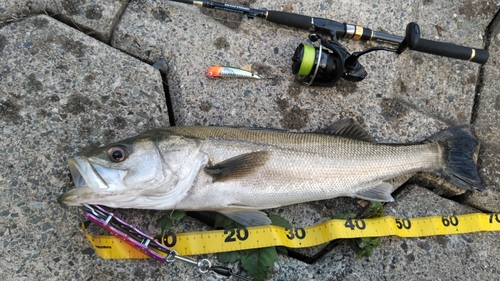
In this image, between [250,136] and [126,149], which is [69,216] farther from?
[250,136]

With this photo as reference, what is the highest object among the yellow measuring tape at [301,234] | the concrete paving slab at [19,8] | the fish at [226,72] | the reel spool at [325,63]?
the reel spool at [325,63]

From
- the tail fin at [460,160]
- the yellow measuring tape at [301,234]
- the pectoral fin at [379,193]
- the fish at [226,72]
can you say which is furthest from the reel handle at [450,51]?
the fish at [226,72]

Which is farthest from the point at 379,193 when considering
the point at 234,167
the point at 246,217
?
the point at 234,167

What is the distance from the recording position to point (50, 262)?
8.20 feet

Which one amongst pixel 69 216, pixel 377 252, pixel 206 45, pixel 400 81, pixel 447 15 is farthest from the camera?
pixel 447 15

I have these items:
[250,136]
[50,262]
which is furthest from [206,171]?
[50,262]

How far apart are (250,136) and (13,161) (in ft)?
5.69

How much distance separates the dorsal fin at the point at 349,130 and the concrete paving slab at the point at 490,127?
4.01ft

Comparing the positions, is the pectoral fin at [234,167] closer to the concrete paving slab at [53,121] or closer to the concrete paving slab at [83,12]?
the concrete paving slab at [53,121]

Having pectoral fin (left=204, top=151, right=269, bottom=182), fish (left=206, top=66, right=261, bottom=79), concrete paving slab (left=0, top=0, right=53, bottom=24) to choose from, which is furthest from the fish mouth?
concrete paving slab (left=0, top=0, right=53, bottom=24)

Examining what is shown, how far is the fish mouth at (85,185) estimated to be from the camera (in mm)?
2270

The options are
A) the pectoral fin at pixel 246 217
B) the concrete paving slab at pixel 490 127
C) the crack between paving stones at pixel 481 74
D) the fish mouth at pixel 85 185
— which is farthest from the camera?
the crack between paving stones at pixel 481 74

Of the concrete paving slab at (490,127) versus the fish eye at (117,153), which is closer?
the fish eye at (117,153)

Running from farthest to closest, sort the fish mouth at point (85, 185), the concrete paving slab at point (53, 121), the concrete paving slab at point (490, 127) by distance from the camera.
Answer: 1. the concrete paving slab at point (490, 127)
2. the concrete paving slab at point (53, 121)
3. the fish mouth at point (85, 185)
